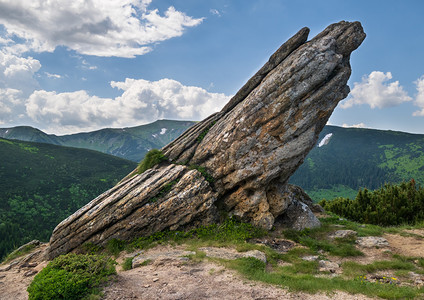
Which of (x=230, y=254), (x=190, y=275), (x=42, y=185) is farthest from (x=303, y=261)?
(x=42, y=185)

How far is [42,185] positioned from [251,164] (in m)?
135

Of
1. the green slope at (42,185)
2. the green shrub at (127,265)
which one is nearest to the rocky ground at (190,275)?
the green shrub at (127,265)

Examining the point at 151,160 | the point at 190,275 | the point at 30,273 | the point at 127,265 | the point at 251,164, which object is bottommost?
the point at 30,273

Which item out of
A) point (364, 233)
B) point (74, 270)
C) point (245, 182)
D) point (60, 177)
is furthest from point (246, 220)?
point (60, 177)

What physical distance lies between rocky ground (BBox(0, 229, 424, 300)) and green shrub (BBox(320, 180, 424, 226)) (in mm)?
7112

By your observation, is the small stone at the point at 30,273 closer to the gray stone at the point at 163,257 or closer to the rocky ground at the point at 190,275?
the rocky ground at the point at 190,275

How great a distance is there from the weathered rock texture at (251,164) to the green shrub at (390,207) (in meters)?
13.3

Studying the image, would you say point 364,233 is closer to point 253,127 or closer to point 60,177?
point 253,127

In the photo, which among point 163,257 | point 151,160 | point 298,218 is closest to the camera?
point 163,257

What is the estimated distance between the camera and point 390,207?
31.5 metres

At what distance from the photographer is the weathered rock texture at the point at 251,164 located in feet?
75.2

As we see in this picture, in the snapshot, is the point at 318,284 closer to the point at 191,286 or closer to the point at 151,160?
the point at 191,286

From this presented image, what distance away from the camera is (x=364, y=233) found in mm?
23641

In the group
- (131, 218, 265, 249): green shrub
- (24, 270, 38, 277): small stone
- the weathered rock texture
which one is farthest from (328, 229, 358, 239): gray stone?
(24, 270, 38, 277): small stone
